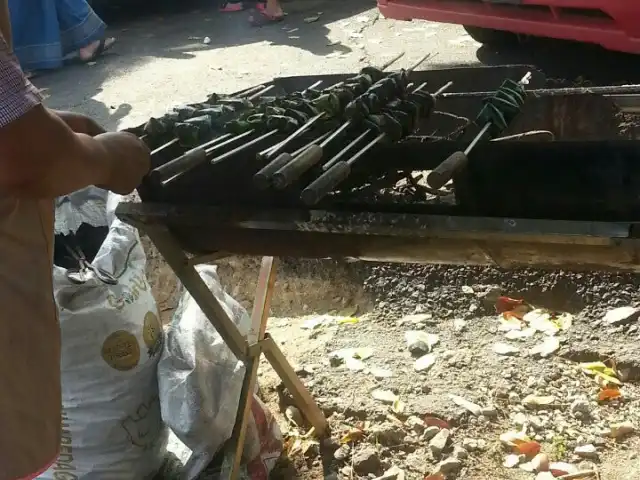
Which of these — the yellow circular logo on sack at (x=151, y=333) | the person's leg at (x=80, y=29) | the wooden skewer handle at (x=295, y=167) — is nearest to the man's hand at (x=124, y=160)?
the wooden skewer handle at (x=295, y=167)

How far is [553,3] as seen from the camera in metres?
3.87

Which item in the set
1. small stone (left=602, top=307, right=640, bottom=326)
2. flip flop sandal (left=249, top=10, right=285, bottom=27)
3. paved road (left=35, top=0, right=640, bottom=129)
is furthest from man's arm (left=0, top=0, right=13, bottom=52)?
flip flop sandal (left=249, top=10, right=285, bottom=27)

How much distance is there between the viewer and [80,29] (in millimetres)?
6375

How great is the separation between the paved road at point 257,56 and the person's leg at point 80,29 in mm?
201

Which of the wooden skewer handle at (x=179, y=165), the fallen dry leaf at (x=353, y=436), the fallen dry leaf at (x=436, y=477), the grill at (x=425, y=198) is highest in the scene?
the wooden skewer handle at (x=179, y=165)

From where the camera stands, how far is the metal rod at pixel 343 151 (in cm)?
149

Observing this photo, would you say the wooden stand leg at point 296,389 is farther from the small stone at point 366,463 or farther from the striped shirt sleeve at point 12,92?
the striped shirt sleeve at point 12,92

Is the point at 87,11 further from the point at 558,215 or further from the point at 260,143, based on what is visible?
the point at 558,215

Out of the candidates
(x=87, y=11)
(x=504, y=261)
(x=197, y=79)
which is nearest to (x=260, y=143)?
(x=504, y=261)

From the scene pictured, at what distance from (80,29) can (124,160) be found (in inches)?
222

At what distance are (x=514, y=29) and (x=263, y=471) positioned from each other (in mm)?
3049

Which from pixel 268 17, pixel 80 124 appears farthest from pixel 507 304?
pixel 268 17

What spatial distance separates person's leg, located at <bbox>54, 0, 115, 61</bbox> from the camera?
6.22m

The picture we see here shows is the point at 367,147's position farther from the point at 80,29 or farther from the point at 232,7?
the point at 232,7
